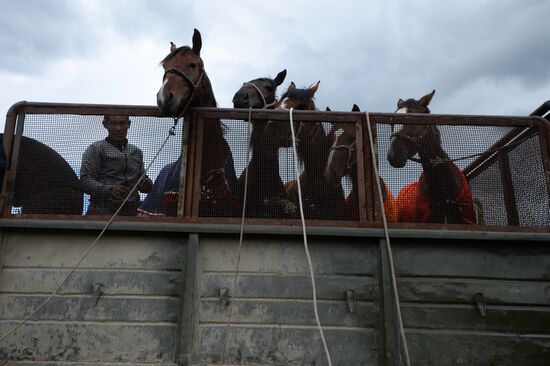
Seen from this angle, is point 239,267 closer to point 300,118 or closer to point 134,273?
point 134,273

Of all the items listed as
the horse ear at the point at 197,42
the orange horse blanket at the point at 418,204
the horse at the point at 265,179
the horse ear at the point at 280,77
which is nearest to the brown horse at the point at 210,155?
the horse at the point at 265,179

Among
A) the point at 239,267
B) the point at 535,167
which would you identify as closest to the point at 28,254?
the point at 239,267

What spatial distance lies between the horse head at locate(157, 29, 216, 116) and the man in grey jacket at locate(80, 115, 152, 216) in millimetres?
365

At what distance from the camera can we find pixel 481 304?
328 cm

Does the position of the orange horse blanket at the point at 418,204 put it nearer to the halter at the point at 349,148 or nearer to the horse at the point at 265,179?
the halter at the point at 349,148

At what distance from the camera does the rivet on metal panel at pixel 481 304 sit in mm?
3270

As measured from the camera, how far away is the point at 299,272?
336 centimetres

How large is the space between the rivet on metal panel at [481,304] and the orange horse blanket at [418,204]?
1.84 feet

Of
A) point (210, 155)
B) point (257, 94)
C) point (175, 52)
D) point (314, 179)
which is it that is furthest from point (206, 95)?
point (314, 179)

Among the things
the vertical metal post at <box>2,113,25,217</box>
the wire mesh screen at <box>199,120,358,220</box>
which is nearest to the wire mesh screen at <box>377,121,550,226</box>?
the wire mesh screen at <box>199,120,358,220</box>

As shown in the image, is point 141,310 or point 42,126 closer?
point 141,310

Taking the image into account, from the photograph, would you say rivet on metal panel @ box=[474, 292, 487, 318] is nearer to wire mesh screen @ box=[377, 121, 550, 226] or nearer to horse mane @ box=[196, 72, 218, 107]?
wire mesh screen @ box=[377, 121, 550, 226]

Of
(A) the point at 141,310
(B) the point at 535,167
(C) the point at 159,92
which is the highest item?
(C) the point at 159,92

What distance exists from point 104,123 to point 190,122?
2.16 ft
